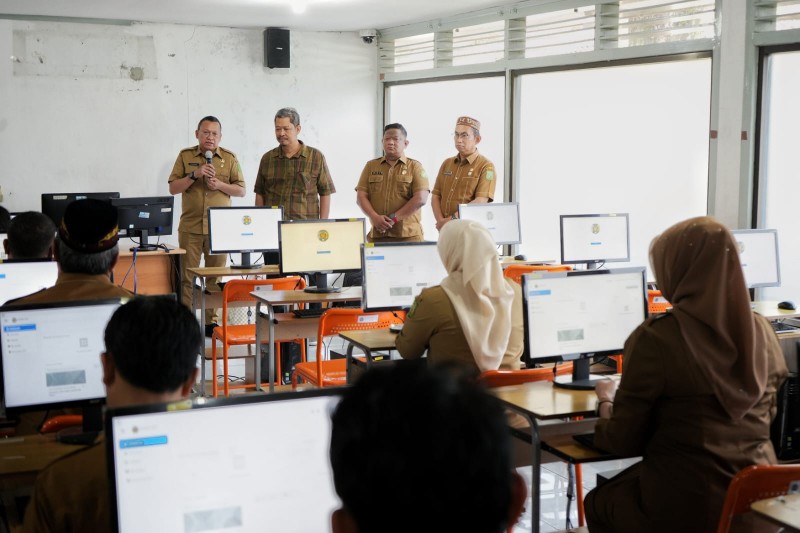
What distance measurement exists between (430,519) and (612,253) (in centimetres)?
620

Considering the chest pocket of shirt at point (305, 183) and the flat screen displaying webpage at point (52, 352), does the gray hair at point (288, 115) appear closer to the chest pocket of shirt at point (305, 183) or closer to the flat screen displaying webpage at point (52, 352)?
the chest pocket of shirt at point (305, 183)

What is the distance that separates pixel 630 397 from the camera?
2393 mm

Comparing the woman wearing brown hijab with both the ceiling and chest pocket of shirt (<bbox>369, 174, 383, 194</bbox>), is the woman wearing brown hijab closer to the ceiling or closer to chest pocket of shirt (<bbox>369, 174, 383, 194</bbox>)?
chest pocket of shirt (<bbox>369, 174, 383, 194</bbox>)

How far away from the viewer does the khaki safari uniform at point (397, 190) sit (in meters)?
7.27

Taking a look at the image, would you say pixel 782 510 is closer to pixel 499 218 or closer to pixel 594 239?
pixel 594 239

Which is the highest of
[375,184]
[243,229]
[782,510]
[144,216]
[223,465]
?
[375,184]

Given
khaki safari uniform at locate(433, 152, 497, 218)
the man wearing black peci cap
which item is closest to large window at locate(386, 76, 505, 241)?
khaki safari uniform at locate(433, 152, 497, 218)

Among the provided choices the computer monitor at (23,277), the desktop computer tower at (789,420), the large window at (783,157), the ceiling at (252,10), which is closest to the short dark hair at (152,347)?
the computer monitor at (23,277)

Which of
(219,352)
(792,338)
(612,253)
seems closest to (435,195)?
(612,253)

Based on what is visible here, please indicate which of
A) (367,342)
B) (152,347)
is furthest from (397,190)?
(152,347)

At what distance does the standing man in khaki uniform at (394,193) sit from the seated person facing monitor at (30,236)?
3.63 meters

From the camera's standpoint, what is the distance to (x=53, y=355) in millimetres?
2414

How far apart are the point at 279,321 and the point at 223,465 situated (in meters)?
3.62

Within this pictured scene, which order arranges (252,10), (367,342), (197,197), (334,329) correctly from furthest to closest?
(252,10) → (197,197) → (334,329) → (367,342)
